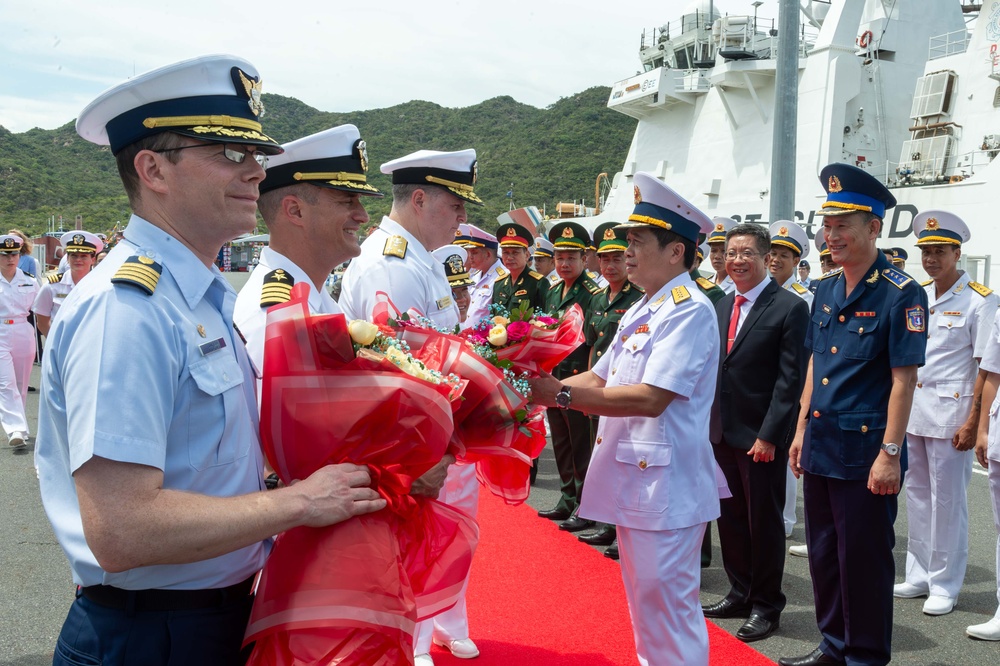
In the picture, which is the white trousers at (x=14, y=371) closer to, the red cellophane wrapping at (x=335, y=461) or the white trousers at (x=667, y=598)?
the white trousers at (x=667, y=598)

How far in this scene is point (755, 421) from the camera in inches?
170

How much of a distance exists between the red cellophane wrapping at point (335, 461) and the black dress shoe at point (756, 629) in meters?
2.86

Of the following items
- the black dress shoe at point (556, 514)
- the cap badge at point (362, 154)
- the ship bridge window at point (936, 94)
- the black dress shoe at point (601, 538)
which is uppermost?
the ship bridge window at point (936, 94)

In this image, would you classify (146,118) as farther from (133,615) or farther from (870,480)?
(870,480)

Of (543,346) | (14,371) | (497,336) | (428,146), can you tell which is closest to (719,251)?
(543,346)

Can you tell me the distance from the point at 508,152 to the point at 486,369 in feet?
211

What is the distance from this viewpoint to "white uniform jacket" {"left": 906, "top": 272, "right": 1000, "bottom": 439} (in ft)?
15.7

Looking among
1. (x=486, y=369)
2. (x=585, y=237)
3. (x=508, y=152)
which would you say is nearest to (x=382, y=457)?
(x=486, y=369)

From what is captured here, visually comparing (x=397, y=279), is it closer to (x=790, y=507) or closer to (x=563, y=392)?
(x=563, y=392)

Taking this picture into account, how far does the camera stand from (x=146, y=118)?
153 centimetres

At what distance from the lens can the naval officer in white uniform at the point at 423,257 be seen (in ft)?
10.6

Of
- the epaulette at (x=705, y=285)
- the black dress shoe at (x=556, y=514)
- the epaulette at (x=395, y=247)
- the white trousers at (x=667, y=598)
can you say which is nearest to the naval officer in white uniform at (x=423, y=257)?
the epaulette at (x=395, y=247)

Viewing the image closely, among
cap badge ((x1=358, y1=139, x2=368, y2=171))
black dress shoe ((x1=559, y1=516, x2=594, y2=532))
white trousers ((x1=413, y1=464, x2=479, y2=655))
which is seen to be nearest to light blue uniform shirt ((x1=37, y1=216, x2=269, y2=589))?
cap badge ((x1=358, y1=139, x2=368, y2=171))

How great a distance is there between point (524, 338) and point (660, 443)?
0.92 metres
